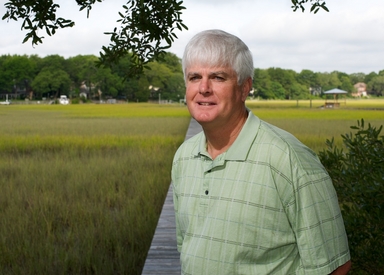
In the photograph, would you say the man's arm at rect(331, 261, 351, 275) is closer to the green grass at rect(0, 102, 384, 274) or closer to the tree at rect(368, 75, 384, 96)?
the green grass at rect(0, 102, 384, 274)

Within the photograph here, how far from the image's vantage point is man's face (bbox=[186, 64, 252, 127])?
5.04 feet

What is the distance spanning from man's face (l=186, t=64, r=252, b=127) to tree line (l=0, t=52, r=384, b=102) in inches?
1522

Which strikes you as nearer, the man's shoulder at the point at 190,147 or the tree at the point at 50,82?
the man's shoulder at the point at 190,147

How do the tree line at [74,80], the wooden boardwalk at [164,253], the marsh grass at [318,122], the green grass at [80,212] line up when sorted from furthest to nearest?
1. the tree line at [74,80]
2. the marsh grass at [318,122]
3. the green grass at [80,212]
4. the wooden boardwalk at [164,253]

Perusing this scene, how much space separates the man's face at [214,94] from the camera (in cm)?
154

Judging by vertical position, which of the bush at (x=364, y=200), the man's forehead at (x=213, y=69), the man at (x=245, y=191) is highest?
the man's forehead at (x=213, y=69)

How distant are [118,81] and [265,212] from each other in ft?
187

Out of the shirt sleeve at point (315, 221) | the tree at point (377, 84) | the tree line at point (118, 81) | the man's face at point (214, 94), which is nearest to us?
the shirt sleeve at point (315, 221)

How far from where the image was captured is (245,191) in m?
1.49

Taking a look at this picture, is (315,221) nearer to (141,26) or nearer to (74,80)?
(141,26)

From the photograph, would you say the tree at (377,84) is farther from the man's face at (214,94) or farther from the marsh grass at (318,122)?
the man's face at (214,94)

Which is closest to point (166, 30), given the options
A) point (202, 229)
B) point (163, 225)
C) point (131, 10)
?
point (131, 10)

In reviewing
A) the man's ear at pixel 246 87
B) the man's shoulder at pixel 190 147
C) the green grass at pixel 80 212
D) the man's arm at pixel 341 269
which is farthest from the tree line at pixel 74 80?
the man's arm at pixel 341 269

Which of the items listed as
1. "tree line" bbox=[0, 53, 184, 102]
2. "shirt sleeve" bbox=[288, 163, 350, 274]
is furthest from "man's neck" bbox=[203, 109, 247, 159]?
"tree line" bbox=[0, 53, 184, 102]
